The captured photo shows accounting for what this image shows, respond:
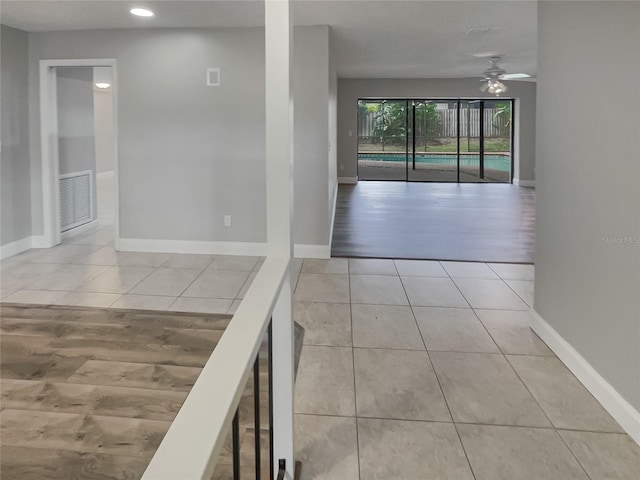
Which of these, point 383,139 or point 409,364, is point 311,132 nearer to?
point 409,364

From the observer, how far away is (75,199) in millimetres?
5984

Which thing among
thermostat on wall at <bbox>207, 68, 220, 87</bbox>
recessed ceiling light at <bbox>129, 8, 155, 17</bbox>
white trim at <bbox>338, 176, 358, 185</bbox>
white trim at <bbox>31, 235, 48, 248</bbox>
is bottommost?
white trim at <bbox>31, 235, 48, 248</bbox>

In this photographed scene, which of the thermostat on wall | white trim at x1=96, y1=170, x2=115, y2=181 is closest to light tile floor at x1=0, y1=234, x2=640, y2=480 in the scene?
the thermostat on wall

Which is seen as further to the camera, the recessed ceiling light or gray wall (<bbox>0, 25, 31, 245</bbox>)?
gray wall (<bbox>0, 25, 31, 245</bbox>)

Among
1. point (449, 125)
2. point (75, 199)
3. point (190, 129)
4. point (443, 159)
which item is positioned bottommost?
point (75, 199)

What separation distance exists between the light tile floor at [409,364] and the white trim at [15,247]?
0.15 meters

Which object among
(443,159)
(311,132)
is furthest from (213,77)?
(443,159)

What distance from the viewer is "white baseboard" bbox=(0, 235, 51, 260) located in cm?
484

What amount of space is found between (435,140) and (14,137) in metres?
9.07

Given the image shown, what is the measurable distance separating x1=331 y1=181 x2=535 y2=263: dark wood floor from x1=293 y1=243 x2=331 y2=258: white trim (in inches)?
6.1

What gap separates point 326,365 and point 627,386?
1.36 meters

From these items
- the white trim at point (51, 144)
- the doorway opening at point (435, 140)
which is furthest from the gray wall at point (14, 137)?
the doorway opening at point (435, 140)

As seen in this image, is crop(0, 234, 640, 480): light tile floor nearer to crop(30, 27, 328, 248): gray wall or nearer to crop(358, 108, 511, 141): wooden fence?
crop(30, 27, 328, 248): gray wall

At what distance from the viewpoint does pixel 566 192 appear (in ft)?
8.41
